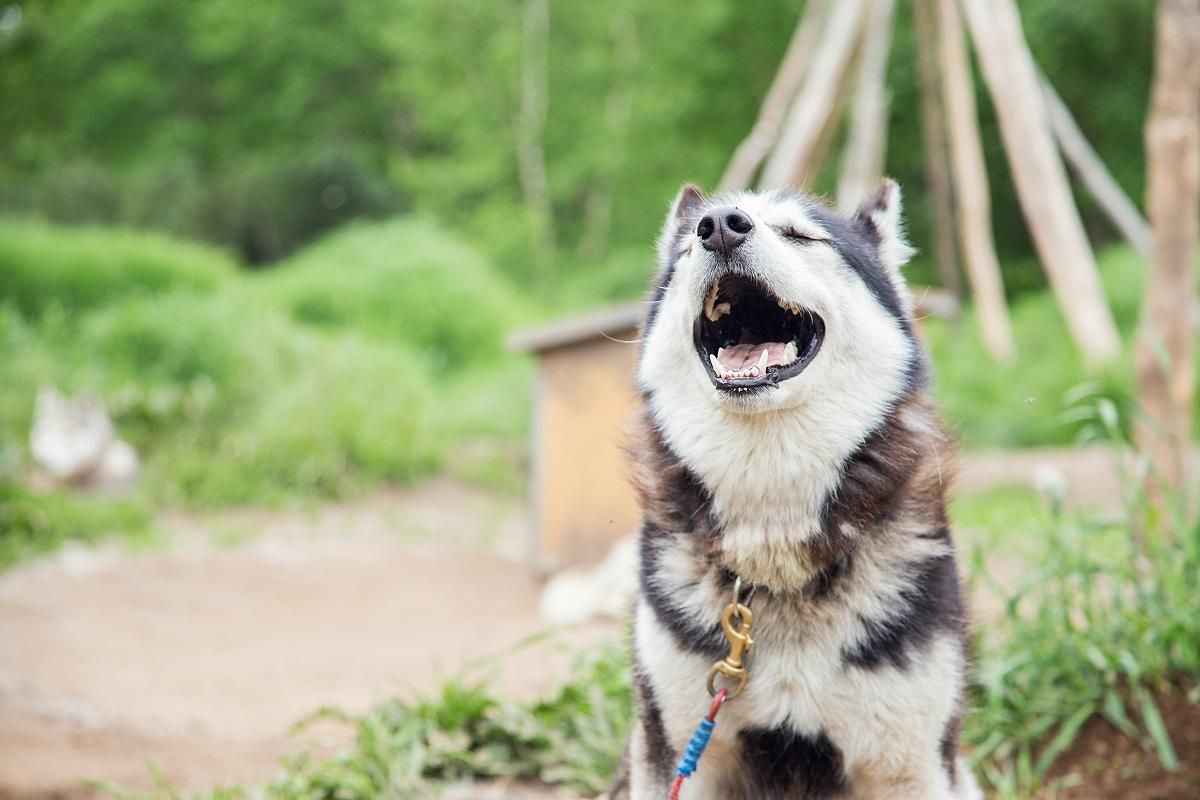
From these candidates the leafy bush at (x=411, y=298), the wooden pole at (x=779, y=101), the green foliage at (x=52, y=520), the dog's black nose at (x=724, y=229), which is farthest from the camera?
the leafy bush at (x=411, y=298)

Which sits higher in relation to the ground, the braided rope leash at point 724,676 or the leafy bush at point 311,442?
the leafy bush at point 311,442

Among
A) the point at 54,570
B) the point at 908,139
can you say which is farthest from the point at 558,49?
the point at 54,570

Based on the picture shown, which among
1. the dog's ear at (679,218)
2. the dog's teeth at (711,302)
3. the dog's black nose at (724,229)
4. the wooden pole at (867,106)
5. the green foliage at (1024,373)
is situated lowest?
the dog's teeth at (711,302)

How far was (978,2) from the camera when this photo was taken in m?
8.38

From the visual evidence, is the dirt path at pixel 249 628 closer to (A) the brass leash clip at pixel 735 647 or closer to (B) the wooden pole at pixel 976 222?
(A) the brass leash clip at pixel 735 647

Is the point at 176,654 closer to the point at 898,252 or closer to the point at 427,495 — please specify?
the point at 427,495

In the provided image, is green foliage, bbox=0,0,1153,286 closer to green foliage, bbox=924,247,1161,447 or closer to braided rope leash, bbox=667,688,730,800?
green foliage, bbox=924,247,1161,447

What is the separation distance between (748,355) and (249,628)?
522 cm

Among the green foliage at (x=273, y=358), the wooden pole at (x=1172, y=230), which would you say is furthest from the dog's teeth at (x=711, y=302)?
the green foliage at (x=273, y=358)

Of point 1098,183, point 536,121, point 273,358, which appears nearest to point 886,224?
point 1098,183

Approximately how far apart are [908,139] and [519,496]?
1392cm

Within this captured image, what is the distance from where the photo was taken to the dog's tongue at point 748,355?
224cm

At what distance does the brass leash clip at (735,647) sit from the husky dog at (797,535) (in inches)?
1.2

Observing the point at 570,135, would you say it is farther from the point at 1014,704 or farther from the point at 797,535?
the point at 797,535
